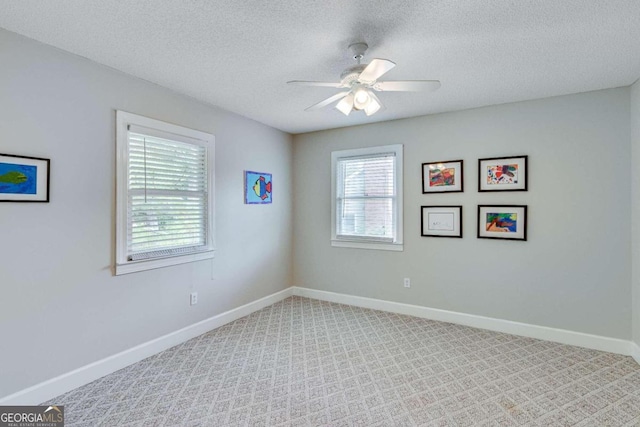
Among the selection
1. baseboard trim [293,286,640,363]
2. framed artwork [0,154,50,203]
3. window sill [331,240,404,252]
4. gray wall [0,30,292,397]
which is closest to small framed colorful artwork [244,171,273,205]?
gray wall [0,30,292,397]

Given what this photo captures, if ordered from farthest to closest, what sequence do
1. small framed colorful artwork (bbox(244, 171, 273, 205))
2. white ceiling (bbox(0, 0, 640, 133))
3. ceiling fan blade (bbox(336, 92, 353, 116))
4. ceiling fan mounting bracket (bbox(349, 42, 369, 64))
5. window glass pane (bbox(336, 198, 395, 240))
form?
window glass pane (bbox(336, 198, 395, 240)) < small framed colorful artwork (bbox(244, 171, 273, 205)) < ceiling fan blade (bbox(336, 92, 353, 116)) < ceiling fan mounting bracket (bbox(349, 42, 369, 64)) < white ceiling (bbox(0, 0, 640, 133))

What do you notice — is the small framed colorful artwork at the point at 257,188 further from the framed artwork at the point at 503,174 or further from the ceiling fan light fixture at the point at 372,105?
the framed artwork at the point at 503,174

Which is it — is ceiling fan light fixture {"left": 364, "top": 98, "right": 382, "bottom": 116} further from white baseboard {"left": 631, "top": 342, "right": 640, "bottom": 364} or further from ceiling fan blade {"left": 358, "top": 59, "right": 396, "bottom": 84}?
white baseboard {"left": 631, "top": 342, "right": 640, "bottom": 364}

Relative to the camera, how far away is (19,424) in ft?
6.47

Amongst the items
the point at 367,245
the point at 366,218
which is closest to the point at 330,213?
the point at 366,218

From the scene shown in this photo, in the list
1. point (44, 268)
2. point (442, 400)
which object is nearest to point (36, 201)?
point (44, 268)

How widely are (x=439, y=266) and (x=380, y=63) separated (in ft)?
Answer: 8.87

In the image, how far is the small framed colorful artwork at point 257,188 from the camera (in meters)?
4.00

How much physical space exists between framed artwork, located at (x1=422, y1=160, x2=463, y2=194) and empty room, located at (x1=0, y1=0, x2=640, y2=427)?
0.08ft

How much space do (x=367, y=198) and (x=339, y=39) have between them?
2408 millimetres

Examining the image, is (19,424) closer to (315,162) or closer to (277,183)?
(277,183)

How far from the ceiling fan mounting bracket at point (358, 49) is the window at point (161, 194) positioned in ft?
6.28

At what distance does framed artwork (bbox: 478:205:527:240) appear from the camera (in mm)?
3303

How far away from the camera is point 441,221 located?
3.75 meters
